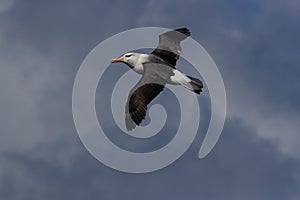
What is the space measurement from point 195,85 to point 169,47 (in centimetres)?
272

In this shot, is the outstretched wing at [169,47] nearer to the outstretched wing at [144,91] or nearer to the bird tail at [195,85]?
the outstretched wing at [144,91]

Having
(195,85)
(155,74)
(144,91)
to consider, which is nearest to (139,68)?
(155,74)

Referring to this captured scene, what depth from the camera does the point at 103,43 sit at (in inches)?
1177

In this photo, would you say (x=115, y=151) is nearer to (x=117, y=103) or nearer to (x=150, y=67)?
(x=117, y=103)

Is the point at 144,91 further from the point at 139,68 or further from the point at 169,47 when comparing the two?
the point at 169,47

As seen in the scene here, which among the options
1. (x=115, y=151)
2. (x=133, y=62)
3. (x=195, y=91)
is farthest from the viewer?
(x=133, y=62)

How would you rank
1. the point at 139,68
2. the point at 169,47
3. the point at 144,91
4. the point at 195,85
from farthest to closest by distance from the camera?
the point at 169,47 < the point at 139,68 < the point at 195,85 < the point at 144,91

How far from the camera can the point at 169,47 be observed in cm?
3419

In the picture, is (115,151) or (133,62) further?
(133,62)

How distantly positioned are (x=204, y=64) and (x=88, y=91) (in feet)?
19.4

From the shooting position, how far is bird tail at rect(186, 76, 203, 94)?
3262 centimetres

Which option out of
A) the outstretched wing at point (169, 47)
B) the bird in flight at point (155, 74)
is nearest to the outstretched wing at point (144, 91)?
the bird in flight at point (155, 74)

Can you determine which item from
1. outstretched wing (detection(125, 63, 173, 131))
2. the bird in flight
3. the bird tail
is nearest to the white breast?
the bird in flight

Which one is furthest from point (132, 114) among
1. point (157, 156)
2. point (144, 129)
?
point (157, 156)
